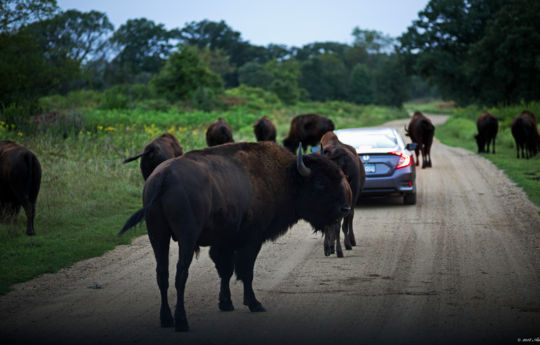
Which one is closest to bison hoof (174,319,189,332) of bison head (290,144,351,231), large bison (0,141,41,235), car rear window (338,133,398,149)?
bison head (290,144,351,231)

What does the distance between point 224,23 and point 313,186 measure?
112 metres

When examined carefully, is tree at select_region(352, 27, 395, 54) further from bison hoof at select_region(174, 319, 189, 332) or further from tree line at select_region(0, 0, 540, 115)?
bison hoof at select_region(174, 319, 189, 332)

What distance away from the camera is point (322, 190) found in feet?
21.0

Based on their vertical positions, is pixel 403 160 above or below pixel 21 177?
below

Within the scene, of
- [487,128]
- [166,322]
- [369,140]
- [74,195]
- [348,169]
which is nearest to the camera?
[166,322]

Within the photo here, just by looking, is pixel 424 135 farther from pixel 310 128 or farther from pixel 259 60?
pixel 259 60

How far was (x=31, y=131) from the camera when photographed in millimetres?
19328

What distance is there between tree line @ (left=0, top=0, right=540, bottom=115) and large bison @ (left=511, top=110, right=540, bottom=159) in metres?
19.2

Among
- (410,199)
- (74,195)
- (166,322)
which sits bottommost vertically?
(410,199)

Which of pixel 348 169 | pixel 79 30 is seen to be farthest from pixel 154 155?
pixel 79 30

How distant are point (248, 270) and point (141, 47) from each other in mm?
98577

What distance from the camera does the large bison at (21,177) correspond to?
1032 centimetres

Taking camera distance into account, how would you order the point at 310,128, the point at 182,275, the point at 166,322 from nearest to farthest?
the point at 182,275 < the point at 166,322 < the point at 310,128

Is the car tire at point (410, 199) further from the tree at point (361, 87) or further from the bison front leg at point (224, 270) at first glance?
the tree at point (361, 87)
